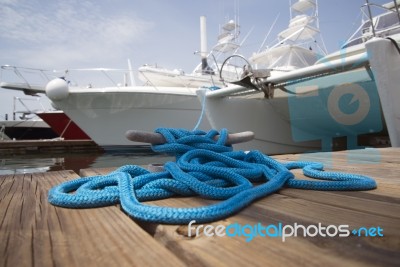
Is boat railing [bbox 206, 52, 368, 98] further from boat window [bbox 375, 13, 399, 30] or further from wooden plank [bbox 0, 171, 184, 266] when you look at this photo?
boat window [bbox 375, 13, 399, 30]

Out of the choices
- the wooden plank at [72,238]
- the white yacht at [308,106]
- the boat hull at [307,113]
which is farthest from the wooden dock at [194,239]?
the boat hull at [307,113]

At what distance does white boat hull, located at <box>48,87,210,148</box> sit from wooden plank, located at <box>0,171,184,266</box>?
5578 mm

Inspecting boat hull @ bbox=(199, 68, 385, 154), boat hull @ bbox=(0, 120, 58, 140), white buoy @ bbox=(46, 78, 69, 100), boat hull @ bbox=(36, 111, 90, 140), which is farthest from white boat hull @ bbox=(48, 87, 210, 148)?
boat hull @ bbox=(0, 120, 58, 140)

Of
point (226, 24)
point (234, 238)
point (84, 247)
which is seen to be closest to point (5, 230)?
point (84, 247)

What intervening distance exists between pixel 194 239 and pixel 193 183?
35 centimetres

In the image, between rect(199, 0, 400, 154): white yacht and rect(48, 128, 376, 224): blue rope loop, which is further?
rect(199, 0, 400, 154): white yacht

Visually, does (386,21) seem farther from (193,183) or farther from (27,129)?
(27,129)

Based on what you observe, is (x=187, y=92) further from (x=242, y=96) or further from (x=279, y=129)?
(x=279, y=129)

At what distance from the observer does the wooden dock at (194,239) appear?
55 centimetres

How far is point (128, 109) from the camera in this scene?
657cm

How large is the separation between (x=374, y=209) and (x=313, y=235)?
1.10 feet

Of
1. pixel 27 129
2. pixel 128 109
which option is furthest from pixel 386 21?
pixel 27 129

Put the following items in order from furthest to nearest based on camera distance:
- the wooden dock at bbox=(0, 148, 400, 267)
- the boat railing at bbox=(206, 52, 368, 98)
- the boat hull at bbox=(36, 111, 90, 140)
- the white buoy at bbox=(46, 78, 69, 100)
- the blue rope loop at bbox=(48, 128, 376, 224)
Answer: the boat hull at bbox=(36, 111, 90, 140)
the white buoy at bbox=(46, 78, 69, 100)
the boat railing at bbox=(206, 52, 368, 98)
the blue rope loop at bbox=(48, 128, 376, 224)
the wooden dock at bbox=(0, 148, 400, 267)

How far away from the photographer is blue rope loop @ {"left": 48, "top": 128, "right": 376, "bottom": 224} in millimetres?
783
